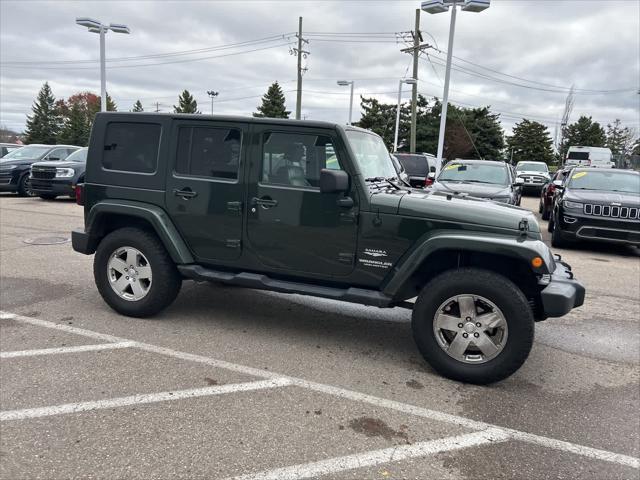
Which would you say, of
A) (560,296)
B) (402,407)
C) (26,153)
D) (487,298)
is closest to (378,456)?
(402,407)

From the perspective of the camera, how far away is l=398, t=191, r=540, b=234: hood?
3.70 m

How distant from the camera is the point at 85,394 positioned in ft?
10.8

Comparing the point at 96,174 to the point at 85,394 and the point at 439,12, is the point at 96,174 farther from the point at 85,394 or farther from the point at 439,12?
the point at 439,12

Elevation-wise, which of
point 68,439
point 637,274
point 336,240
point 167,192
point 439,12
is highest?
point 439,12

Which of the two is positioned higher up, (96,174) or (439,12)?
(439,12)

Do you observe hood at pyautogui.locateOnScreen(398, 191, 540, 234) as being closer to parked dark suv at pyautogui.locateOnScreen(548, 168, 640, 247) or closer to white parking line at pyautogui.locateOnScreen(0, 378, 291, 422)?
white parking line at pyautogui.locateOnScreen(0, 378, 291, 422)

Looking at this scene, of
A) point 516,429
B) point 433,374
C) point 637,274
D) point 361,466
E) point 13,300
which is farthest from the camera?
point 637,274

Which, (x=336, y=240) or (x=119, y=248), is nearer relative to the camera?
(x=336, y=240)

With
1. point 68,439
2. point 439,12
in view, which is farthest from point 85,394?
point 439,12

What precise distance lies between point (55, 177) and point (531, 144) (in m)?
65.4

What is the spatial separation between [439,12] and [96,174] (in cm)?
1149

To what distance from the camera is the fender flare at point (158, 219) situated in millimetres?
4504

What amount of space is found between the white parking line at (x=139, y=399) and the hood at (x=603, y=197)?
25.0ft

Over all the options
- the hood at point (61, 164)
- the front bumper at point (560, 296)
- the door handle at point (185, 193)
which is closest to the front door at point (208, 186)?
the door handle at point (185, 193)
